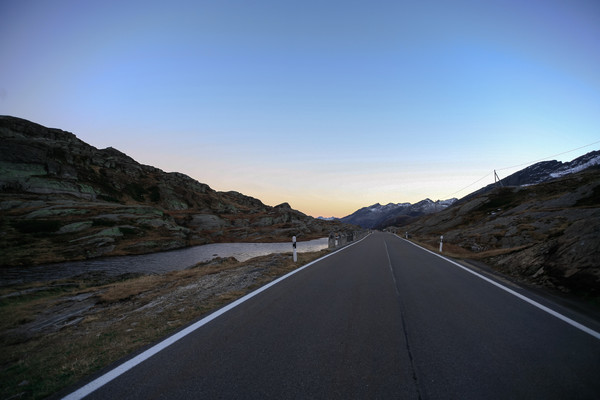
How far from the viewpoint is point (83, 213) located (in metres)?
41.4

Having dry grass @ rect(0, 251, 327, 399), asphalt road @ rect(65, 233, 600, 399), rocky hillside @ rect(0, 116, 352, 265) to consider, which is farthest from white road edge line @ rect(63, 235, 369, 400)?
rocky hillside @ rect(0, 116, 352, 265)

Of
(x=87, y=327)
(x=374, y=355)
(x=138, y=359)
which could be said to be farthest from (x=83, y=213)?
(x=374, y=355)

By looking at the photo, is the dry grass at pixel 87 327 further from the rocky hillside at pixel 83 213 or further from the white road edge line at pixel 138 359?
the rocky hillside at pixel 83 213

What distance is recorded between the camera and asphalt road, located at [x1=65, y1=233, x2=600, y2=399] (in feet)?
8.41

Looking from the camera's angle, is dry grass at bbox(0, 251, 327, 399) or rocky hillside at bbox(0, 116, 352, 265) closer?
dry grass at bbox(0, 251, 327, 399)

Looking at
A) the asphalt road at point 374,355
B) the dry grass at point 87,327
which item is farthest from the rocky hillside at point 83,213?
the asphalt road at point 374,355

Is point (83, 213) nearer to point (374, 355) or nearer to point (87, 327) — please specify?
point (87, 327)

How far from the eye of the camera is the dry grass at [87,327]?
10.4ft

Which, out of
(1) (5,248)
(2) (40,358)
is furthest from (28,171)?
(2) (40,358)

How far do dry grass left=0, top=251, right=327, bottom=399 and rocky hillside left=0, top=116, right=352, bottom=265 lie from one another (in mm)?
24249

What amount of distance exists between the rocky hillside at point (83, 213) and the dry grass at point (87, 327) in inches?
955

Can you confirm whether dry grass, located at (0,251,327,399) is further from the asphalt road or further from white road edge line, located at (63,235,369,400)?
the asphalt road

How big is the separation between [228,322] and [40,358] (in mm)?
2821

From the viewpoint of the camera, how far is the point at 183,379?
9.17 ft
